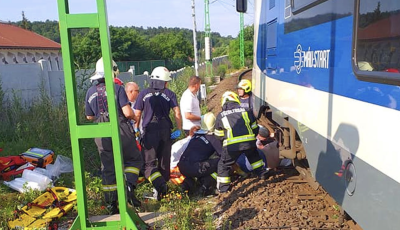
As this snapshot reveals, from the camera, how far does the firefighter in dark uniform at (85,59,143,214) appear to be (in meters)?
4.40

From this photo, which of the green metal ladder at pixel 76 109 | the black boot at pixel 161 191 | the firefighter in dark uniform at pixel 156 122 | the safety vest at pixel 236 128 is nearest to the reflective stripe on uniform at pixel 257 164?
the safety vest at pixel 236 128

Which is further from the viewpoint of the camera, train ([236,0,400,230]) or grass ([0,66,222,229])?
grass ([0,66,222,229])

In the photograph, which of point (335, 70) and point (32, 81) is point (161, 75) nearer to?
A: point (335, 70)

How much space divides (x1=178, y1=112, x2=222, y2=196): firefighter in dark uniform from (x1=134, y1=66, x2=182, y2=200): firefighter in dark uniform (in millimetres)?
352

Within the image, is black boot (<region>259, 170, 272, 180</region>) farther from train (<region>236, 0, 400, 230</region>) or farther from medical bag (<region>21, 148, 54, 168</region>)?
medical bag (<region>21, 148, 54, 168</region>)

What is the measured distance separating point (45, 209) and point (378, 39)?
4.07 m

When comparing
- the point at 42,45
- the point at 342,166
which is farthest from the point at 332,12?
the point at 42,45

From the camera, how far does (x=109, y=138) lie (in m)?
4.50

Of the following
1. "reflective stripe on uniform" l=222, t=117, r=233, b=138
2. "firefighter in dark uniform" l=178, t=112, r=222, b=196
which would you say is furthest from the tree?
"reflective stripe on uniform" l=222, t=117, r=233, b=138

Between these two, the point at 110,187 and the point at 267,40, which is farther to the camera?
the point at 267,40

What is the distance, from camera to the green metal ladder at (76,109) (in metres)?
2.94

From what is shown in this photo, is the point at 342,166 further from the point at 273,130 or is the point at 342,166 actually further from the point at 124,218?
the point at 273,130

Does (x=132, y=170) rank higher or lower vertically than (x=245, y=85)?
lower

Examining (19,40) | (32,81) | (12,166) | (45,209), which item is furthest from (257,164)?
(19,40)
